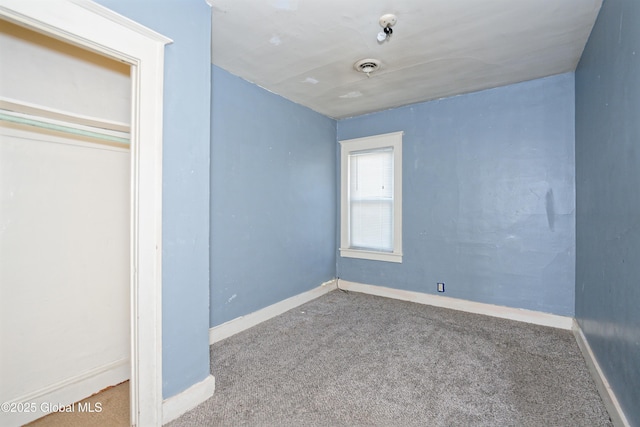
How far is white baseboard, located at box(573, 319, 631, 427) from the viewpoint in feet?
5.09

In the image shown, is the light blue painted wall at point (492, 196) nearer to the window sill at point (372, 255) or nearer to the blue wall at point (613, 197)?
the window sill at point (372, 255)

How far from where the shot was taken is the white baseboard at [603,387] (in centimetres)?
155

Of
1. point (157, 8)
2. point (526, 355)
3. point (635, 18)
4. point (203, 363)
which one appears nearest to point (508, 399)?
point (526, 355)

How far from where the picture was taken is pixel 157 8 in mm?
1543

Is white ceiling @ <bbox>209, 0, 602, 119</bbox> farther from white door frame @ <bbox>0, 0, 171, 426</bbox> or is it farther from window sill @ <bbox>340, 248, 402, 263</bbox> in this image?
window sill @ <bbox>340, 248, 402, 263</bbox>

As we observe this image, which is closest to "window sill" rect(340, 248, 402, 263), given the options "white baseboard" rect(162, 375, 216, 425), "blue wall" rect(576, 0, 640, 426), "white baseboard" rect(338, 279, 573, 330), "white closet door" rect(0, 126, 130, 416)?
"white baseboard" rect(338, 279, 573, 330)

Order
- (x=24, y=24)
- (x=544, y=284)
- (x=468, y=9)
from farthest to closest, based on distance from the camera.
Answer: (x=544, y=284) → (x=468, y=9) → (x=24, y=24)

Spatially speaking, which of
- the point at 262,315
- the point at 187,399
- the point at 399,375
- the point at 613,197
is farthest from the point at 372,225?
the point at 187,399

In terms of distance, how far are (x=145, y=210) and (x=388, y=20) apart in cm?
191

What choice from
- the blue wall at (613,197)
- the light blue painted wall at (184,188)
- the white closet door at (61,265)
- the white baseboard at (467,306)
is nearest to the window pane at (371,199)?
the white baseboard at (467,306)

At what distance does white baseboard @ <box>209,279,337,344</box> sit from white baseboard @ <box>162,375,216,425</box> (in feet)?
2.57

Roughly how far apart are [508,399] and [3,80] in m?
3.35

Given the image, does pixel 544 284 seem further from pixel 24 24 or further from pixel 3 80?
pixel 3 80

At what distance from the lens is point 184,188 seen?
169cm
